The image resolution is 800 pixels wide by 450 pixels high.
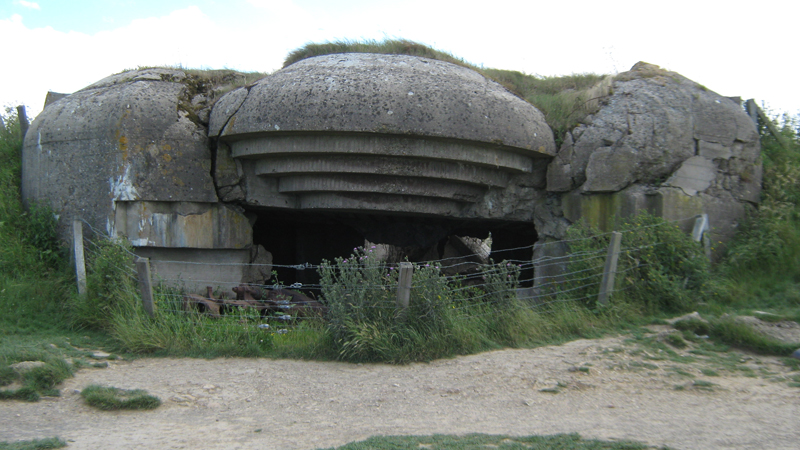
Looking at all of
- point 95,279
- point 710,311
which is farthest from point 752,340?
point 95,279

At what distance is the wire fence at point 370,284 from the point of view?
4.71m

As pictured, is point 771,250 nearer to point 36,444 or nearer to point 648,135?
point 648,135

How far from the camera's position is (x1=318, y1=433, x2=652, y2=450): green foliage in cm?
280

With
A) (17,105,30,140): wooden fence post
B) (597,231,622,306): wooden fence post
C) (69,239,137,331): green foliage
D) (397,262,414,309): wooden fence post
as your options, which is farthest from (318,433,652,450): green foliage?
(17,105,30,140): wooden fence post

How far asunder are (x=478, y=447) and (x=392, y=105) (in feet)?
11.6

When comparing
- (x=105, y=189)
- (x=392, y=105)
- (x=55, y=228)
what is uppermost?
(x=392, y=105)

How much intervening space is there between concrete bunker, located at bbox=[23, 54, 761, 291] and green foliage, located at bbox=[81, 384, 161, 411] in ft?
7.94

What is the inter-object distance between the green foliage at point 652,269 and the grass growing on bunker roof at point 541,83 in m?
1.41

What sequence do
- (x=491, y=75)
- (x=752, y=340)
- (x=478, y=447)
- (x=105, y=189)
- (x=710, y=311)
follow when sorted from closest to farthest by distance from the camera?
(x=478, y=447) < (x=752, y=340) < (x=710, y=311) < (x=105, y=189) < (x=491, y=75)

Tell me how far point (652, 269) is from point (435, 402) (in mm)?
2854

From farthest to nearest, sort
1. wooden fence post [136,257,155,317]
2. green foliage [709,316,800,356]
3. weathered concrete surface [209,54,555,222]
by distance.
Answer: weathered concrete surface [209,54,555,222]
wooden fence post [136,257,155,317]
green foliage [709,316,800,356]

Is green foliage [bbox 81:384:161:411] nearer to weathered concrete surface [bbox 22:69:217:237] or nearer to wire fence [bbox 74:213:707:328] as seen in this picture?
wire fence [bbox 74:213:707:328]

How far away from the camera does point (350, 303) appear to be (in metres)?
4.65

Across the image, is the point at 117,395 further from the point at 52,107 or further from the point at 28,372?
the point at 52,107
